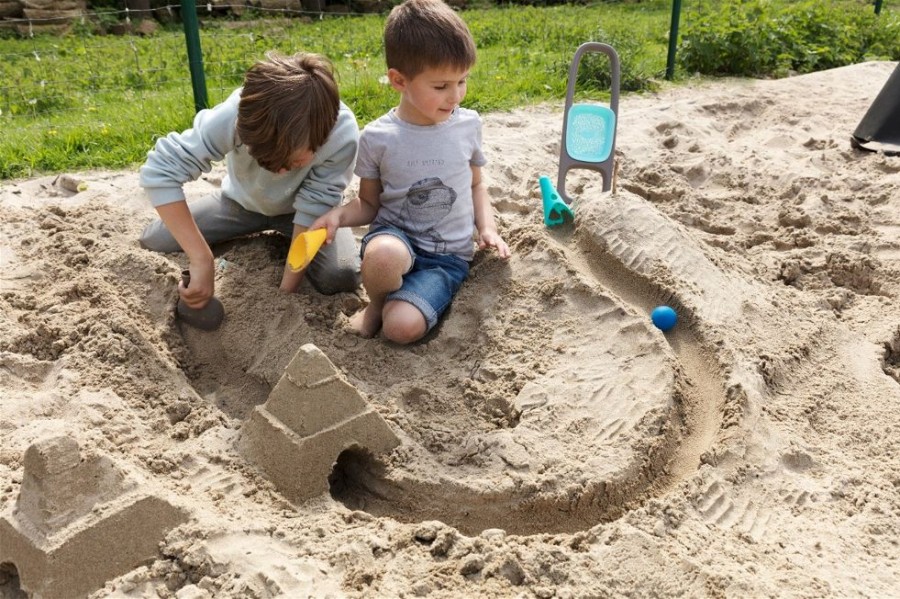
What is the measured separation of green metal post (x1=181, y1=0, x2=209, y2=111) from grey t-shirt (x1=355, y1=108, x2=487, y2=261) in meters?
2.12

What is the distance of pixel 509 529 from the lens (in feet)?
7.09

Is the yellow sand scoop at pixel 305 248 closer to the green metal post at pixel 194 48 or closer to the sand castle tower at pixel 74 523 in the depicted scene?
the sand castle tower at pixel 74 523

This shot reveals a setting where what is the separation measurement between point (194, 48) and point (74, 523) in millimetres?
3435

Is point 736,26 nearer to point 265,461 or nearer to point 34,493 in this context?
point 265,461

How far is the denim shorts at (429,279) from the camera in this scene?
2.81 metres

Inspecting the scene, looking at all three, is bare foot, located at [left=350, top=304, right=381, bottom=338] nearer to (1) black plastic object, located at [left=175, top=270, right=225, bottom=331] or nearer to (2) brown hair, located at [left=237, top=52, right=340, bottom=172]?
(1) black plastic object, located at [left=175, top=270, right=225, bottom=331]

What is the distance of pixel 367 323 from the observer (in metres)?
2.84

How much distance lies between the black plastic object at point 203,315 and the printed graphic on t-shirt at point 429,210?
27.4 inches

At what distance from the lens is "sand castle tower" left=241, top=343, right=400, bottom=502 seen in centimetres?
215

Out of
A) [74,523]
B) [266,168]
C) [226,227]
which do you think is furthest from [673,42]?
[74,523]

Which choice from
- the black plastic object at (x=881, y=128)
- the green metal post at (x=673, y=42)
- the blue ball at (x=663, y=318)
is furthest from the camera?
the green metal post at (x=673, y=42)

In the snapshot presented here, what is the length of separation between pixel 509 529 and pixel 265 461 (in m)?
0.63

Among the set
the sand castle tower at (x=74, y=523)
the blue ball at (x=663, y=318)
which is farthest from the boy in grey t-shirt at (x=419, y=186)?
the sand castle tower at (x=74, y=523)

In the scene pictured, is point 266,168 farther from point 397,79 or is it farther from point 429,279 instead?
point 429,279
